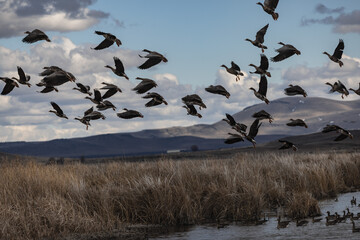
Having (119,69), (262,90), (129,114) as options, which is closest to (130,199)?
(129,114)

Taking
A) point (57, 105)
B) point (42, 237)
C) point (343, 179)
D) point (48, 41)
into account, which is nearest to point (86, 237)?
point (42, 237)

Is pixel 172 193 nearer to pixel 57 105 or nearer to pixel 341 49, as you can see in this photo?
pixel 57 105

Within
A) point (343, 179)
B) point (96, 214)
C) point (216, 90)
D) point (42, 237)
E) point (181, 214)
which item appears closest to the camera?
point (216, 90)

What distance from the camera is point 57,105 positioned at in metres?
14.8

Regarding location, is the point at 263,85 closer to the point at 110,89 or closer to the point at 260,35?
the point at 260,35

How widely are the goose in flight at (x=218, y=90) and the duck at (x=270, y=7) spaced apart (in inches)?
81.7

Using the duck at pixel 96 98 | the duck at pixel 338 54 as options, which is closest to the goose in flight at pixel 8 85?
the duck at pixel 96 98

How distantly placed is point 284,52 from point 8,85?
6957mm

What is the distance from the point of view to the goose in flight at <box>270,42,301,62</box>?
43.3 feet

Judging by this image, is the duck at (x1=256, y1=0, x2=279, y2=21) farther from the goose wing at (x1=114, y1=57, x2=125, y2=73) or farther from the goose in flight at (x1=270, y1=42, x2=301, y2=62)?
the goose wing at (x1=114, y1=57, x2=125, y2=73)

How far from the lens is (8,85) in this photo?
1509cm

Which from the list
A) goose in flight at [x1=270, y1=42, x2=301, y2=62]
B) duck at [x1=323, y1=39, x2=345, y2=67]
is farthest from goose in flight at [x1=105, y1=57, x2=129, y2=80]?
duck at [x1=323, y1=39, x2=345, y2=67]

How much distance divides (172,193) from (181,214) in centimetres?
76

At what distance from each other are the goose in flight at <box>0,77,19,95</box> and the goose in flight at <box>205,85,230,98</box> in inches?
192
